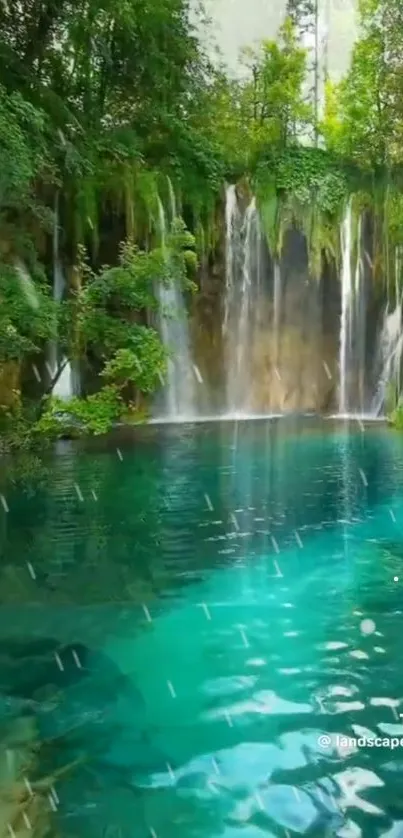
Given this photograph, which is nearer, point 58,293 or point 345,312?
point 58,293

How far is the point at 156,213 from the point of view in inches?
677

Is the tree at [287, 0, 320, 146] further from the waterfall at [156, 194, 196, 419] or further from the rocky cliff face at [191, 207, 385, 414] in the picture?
the waterfall at [156, 194, 196, 419]

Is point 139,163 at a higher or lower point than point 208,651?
higher

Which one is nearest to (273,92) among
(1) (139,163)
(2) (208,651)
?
(1) (139,163)

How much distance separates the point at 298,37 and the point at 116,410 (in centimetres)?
1806

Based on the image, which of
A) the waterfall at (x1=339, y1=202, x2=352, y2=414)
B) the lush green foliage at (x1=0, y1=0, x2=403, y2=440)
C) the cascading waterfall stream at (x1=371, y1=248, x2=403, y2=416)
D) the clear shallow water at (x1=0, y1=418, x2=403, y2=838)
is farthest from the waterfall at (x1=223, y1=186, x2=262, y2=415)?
the clear shallow water at (x1=0, y1=418, x2=403, y2=838)

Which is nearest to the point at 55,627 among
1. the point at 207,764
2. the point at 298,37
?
the point at 207,764

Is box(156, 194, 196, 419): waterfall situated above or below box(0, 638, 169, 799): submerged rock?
above

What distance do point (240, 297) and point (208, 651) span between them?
1616 centimetres

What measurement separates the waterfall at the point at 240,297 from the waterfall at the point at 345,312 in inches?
88.5

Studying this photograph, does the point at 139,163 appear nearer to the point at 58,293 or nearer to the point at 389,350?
the point at 58,293

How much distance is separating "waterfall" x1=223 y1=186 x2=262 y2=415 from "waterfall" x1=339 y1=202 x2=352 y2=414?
2.25 meters

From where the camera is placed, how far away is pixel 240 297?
803 inches

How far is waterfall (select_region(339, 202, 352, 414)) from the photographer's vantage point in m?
20.1
